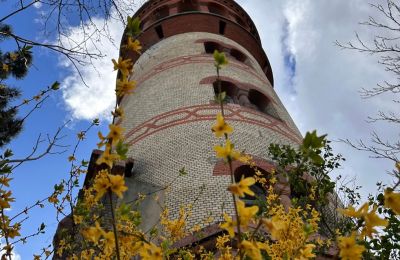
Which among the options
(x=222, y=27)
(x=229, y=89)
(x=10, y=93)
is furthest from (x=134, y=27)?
Answer: (x=222, y=27)

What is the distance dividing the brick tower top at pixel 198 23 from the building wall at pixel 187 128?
6.57 feet

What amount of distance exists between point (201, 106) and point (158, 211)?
293 centimetres

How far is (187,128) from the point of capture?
26.8ft

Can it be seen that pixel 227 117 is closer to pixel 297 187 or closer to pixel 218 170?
pixel 218 170

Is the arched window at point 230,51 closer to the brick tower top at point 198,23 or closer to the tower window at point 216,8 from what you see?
the brick tower top at point 198,23

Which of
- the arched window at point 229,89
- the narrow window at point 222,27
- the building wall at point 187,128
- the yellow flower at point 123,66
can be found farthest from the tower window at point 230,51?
the yellow flower at point 123,66

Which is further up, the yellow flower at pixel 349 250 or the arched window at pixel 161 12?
the arched window at pixel 161 12

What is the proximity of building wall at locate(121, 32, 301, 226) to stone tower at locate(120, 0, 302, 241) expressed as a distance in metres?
0.01

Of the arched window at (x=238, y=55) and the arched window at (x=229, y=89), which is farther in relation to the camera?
the arched window at (x=238, y=55)

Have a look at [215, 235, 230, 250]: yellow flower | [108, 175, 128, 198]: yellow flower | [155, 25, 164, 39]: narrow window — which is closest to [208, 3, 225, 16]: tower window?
[155, 25, 164, 39]: narrow window

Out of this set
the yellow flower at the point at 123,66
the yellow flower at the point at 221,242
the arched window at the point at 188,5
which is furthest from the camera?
the arched window at the point at 188,5

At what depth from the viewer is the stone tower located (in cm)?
666

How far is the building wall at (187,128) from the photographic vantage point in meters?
6.61

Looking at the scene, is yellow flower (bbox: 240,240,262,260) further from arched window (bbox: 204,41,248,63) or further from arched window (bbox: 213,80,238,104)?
arched window (bbox: 204,41,248,63)
